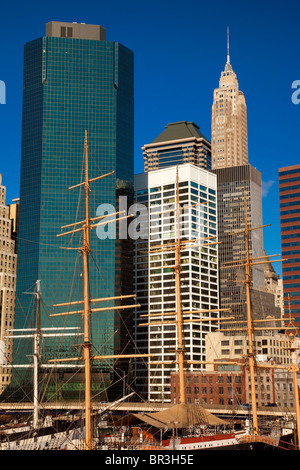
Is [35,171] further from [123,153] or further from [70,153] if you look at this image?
[123,153]

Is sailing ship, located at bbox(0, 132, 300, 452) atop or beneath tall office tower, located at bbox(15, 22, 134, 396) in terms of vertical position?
beneath

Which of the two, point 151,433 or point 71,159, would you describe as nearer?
point 151,433

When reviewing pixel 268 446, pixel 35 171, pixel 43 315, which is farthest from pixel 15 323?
pixel 268 446

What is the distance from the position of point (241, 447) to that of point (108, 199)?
117507 mm

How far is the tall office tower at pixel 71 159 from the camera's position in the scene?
171 m

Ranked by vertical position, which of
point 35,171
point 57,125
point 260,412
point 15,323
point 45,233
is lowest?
point 260,412

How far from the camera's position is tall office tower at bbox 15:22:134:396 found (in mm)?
171250

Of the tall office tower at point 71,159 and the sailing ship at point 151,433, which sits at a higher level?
the tall office tower at point 71,159

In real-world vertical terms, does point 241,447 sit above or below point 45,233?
below

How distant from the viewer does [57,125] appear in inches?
7234

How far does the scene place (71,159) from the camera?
18112cm

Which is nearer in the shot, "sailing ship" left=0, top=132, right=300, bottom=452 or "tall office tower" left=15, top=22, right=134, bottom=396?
"sailing ship" left=0, top=132, right=300, bottom=452

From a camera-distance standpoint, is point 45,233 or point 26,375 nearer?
point 26,375

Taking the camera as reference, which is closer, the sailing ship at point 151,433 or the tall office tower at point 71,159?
the sailing ship at point 151,433
